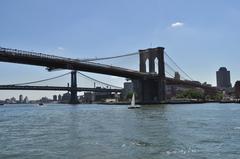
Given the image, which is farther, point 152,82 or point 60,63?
point 152,82

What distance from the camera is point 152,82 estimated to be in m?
106

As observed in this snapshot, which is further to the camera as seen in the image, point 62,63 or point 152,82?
point 152,82

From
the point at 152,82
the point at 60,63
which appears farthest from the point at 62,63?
the point at 152,82

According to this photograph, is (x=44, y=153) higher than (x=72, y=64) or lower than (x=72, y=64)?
lower

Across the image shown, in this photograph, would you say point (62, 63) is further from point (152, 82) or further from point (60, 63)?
point (152, 82)

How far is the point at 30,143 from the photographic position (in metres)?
20.2

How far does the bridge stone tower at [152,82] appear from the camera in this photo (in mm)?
103312

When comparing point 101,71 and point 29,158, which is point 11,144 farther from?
point 101,71

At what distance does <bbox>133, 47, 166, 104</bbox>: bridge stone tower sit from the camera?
10331 cm

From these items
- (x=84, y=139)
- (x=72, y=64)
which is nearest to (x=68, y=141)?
(x=84, y=139)

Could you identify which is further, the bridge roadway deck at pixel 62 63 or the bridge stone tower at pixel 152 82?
the bridge stone tower at pixel 152 82

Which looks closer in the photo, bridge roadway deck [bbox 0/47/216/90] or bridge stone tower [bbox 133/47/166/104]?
bridge roadway deck [bbox 0/47/216/90]

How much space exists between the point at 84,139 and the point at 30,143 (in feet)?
8.82

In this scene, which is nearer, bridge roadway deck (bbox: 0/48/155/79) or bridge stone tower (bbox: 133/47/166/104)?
bridge roadway deck (bbox: 0/48/155/79)
